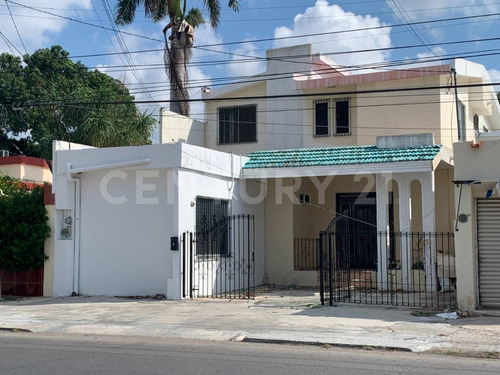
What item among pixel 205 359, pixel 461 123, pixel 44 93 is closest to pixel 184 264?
pixel 205 359

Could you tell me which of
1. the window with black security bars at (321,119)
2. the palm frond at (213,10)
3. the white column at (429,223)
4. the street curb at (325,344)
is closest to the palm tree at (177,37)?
the palm frond at (213,10)

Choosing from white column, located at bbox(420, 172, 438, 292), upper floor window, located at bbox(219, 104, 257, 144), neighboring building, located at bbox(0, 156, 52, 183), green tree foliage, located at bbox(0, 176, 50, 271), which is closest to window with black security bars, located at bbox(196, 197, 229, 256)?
green tree foliage, located at bbox(0, 176, 50, 271)

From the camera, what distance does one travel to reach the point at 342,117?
22.5m

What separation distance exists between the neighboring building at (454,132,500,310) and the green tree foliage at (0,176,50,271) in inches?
427

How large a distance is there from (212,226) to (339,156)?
4334 mm

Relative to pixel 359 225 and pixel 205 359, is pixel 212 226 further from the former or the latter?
pixel 205 359

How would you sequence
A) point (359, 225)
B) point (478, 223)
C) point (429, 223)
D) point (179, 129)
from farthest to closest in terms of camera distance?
point (179, 129)
point (359, 225)
point (429, 223)
point (478, 223)

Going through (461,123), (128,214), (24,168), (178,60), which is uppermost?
(178,60)

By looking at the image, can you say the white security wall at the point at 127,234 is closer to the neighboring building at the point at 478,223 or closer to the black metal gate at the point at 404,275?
the black metal gate at the point at 404,275

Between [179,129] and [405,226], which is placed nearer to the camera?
[405,226]

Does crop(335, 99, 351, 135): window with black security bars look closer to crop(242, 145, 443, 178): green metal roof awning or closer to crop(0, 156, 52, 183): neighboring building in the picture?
crop(242, 145, 443, 178): green metal roof awning

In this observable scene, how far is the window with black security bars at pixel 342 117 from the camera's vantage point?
22.3m

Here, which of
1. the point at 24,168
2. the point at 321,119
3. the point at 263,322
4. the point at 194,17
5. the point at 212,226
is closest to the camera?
the point at 263,322

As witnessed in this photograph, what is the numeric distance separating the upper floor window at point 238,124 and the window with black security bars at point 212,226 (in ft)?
22.0
